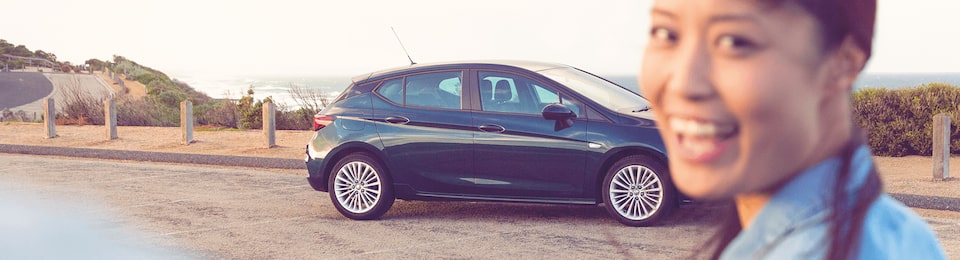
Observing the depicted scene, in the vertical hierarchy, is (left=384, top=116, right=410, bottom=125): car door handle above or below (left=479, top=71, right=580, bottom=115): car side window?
below

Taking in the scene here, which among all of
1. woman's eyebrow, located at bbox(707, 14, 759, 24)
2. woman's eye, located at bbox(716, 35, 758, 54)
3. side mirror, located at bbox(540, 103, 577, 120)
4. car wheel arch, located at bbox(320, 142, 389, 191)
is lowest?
car wheel arch, located at bbox(320, 142, 389, 191)

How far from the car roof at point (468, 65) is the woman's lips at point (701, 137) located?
28.1 feet

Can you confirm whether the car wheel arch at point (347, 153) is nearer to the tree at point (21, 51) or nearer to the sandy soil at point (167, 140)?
the sandy soil at point (167, 140)

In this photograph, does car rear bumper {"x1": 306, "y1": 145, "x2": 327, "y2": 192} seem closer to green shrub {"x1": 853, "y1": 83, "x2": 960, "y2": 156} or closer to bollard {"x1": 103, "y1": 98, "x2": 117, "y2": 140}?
green shrub {"x1": 853, "y1": 83, "x2": 960, "y2": 156}

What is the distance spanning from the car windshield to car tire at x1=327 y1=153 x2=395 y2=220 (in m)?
1.66

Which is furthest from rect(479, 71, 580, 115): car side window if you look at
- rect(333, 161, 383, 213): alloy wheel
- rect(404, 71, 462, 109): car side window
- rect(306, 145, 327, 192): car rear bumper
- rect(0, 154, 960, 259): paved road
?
rect(306, 145, 327, 192): car rear bumper

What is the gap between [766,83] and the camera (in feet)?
2.20

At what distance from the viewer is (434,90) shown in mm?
9688

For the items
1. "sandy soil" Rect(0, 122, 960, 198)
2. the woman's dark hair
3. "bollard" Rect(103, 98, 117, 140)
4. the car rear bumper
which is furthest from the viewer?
"bollard" Rect(103, 98, 117, 140)

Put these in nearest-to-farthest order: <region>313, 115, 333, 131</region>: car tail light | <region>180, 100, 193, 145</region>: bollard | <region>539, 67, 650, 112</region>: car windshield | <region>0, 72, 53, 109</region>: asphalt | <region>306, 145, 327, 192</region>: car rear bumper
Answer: <region>539, 67, 650, 112</region>: car windshield, <region>306, 145, 327, 192</region>: car rear bumper, <region>313, 115, 333, 131</region>: car tail light, <region>180, 100, 193, 145</region>: bollard, <region>0, 72, 53, 109</region>: asphalt

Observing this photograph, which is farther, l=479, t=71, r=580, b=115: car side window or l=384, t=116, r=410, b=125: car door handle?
l=384, t=116, r=410, b=125: car door handle

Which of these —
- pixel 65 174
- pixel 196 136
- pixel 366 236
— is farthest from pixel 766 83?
pixel 196 136

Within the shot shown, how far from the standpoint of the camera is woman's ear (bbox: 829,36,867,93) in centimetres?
70

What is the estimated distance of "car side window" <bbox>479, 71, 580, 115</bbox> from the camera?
9.26 meters
